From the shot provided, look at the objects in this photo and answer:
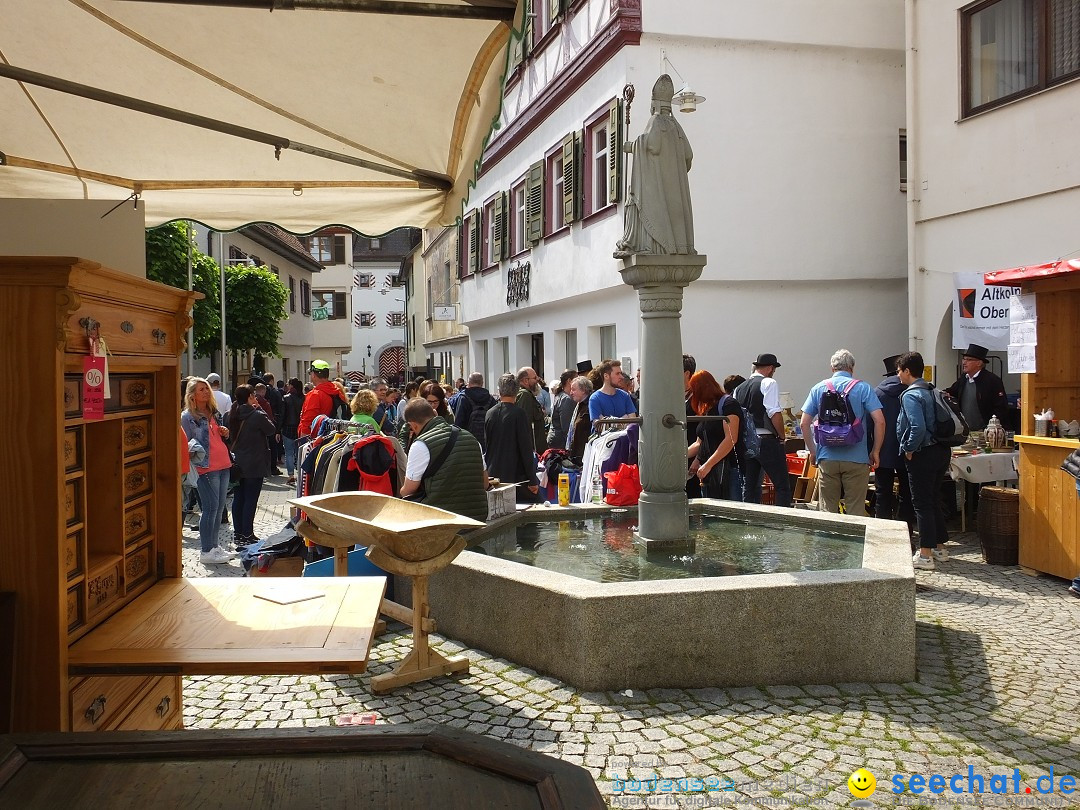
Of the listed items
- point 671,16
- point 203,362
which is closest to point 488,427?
point 671,16

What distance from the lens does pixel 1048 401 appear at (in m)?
8.87

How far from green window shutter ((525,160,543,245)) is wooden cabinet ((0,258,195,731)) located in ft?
53.6

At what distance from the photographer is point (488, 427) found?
9695 millimetres

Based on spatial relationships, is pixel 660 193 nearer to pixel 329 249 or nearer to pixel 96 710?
pixel 96 710

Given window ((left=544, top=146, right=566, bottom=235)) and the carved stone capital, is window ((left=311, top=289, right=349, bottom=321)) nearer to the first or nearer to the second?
window ((left=544, top=146, right=566, bottom=235))

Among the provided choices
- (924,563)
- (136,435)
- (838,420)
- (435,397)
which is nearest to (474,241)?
(435,397)

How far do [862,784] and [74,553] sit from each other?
322cm

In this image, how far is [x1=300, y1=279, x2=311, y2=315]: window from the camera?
49.8m

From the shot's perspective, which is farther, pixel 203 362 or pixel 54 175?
pixel 203 362

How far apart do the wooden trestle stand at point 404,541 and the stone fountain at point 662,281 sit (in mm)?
2104

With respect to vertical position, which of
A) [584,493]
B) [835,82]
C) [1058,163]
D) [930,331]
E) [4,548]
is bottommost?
[584,493]

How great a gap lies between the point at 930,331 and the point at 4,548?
12828 mm

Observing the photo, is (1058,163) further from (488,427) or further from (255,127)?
(255,127)

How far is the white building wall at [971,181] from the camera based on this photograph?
1134cm
